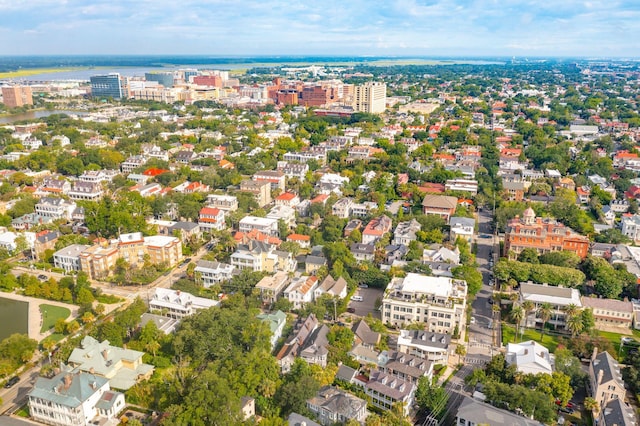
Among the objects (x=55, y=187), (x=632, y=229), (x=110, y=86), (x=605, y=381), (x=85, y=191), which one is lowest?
(x=605, y=381)

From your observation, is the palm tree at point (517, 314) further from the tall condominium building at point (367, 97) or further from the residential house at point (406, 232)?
the tall condominium building at point (367, 97)

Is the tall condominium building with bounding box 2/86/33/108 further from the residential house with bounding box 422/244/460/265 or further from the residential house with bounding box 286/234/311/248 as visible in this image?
the residential house with bounding box 422/244/460/265

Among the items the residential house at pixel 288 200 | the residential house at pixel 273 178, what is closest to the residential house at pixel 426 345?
the residential house at pixel 288 200

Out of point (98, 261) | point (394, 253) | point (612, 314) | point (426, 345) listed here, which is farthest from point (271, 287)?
point (612, 314)

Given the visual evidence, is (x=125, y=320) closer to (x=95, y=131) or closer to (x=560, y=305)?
(x=560, y=305)

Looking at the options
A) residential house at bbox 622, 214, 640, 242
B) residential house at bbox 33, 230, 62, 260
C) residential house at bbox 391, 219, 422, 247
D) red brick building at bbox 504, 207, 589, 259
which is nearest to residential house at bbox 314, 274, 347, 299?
residential house at bbox 391, 219, 422, 247

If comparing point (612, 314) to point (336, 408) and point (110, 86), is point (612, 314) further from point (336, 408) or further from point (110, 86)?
point (110, 86)

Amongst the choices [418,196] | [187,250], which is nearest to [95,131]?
[187,250]
